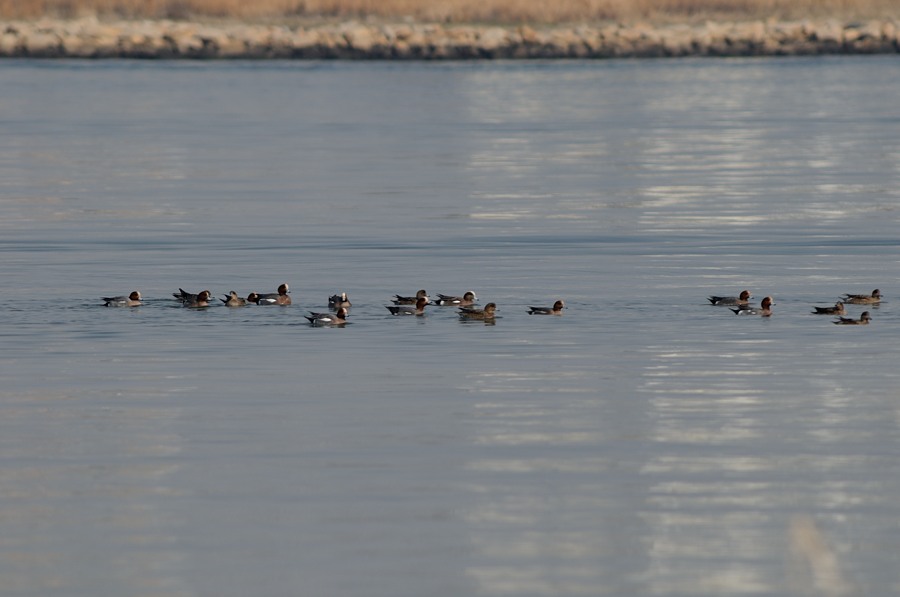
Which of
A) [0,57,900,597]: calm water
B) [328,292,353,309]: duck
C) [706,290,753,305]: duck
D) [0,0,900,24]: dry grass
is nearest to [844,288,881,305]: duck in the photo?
[0,57,900,597]: calm water

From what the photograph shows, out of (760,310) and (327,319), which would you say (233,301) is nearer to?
(327,319)

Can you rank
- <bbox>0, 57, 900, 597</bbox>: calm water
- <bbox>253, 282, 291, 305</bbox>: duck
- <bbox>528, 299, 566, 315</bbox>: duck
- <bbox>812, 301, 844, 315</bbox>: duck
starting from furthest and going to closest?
<bbox>253, 282, 291, 305</bbox>: duck → <bbox>528, 299, 566, 315</bbox>: duck → <bbox>812, 301, 844, 315</bbox>: duck → <bbox>0, 57, 900, 597</bbox>: calm water

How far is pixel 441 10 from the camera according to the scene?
10706cm

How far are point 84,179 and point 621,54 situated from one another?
60.6 meters

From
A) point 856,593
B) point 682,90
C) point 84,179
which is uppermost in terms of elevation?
point 682,90

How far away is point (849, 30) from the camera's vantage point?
338 ft

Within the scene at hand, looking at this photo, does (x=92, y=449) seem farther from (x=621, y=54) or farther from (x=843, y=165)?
(x=621, y=54)

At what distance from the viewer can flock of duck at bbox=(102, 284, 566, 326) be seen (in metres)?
22.5

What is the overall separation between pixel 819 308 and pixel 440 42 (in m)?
77.7

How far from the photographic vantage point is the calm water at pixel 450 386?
12.5 meters

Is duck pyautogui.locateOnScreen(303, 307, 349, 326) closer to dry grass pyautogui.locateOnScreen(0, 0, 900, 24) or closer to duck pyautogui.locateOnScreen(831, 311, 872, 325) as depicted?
duck pyautogui.locateOnScreen(831, 311, 872, 325)

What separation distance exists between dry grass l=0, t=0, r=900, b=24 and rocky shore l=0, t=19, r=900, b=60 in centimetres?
343

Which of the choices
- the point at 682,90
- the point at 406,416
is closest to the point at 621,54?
the point at 682,90

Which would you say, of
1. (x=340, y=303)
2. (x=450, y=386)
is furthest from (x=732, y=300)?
(x=450, y=386)
